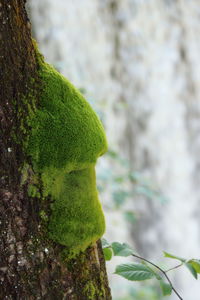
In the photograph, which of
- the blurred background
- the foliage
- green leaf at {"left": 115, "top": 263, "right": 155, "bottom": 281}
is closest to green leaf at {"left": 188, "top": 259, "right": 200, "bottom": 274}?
the foliage

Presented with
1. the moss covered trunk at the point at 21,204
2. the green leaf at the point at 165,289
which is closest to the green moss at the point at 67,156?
the moss covered trunk at the point at 21,204

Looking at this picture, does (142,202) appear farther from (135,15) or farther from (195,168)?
(135,15)

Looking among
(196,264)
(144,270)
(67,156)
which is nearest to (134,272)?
(144,270)

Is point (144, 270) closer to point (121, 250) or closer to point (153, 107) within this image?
point (121, 250)

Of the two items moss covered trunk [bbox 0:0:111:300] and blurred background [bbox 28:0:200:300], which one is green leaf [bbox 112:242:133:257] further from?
blurred background [bbox 28:0:200:300]

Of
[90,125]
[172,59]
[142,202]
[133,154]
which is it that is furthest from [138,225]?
[90,125]

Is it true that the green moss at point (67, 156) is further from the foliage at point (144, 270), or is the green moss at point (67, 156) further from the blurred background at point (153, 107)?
the blurred background at point (153, 107)
